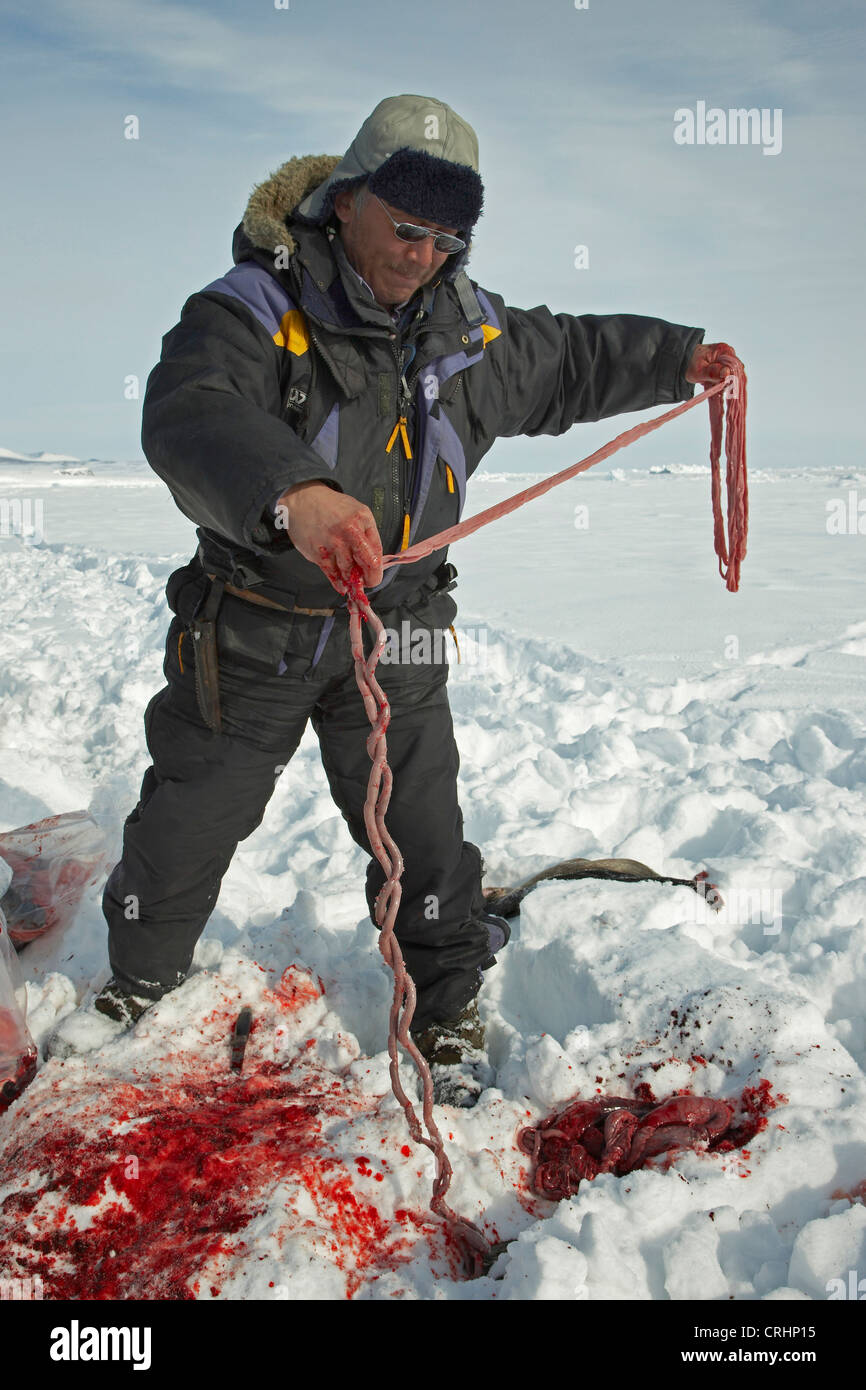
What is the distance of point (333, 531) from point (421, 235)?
78cm

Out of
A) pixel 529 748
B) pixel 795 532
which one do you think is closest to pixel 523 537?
pixel 795 532

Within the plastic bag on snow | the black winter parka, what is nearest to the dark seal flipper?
the black winter parka

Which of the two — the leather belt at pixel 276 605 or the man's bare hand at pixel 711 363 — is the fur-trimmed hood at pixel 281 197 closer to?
the leather belt at pixel 276 605

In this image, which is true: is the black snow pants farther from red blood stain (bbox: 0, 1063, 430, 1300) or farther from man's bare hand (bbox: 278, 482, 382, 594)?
man's bare hand (bbox: 278, 482, 382, 594)

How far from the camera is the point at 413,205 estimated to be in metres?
1.83

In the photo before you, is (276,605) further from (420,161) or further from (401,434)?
(420,161)

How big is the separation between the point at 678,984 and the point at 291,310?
1.81 metres

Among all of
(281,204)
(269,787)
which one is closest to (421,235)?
(281,204)

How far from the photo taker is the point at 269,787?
2346mm

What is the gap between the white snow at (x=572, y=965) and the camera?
1677mm

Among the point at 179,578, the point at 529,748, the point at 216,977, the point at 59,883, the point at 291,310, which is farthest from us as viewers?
the point at 529,748

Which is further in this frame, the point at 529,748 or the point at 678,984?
the point at 529,748

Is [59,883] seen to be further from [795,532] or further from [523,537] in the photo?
[795,532]
